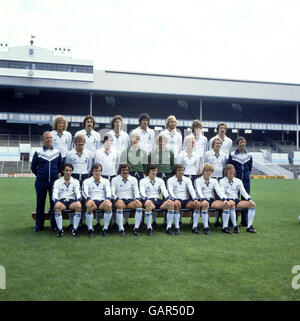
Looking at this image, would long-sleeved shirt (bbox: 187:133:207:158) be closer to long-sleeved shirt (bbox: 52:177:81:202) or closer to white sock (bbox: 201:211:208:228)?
white sock (bbox: 201:211:208:228)

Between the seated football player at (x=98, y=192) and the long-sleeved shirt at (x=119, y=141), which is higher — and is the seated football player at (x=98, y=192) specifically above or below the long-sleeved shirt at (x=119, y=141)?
below

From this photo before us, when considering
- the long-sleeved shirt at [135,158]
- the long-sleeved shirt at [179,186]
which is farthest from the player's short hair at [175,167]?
the long-sleeved shirt at [135,158]

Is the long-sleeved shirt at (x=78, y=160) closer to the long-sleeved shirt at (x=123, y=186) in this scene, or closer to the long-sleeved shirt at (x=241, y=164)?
the long-sleeved shirt at (x=123, y=186)

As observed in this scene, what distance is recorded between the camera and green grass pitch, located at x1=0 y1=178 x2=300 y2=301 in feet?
11.2

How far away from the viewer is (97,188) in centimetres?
645

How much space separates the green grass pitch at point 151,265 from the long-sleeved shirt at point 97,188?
2.30 feet

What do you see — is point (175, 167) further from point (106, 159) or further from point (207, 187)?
point (106, 159)

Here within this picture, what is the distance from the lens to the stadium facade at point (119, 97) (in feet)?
111

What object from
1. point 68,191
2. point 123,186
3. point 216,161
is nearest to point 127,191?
point 123,186

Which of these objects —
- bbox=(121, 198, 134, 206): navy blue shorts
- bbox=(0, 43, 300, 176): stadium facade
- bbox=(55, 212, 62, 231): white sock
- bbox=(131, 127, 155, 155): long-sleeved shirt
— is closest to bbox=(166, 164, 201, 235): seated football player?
bbox=(121, 198, 134, 206): navy blue shorts

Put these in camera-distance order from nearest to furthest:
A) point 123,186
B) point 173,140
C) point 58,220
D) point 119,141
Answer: point 58,220, point 123,186, point 119,141, point 173,140

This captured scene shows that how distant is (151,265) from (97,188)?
7.99 ft

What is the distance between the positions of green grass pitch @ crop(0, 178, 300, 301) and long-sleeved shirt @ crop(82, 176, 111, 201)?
2.30 feet
